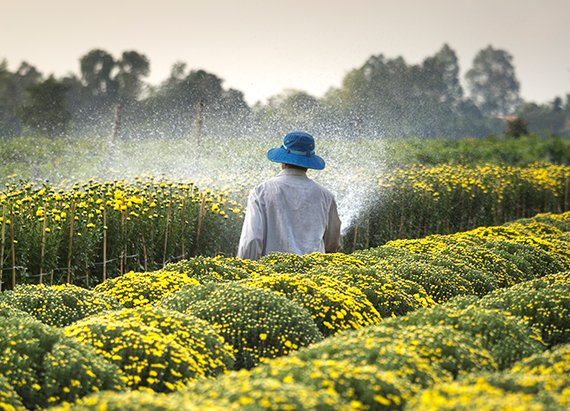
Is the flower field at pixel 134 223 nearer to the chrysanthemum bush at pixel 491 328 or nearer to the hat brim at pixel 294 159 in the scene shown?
the hat brim at pixel 294 159

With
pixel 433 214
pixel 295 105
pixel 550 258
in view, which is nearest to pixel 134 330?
pixel 550 258

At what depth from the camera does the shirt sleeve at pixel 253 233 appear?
28.6ft

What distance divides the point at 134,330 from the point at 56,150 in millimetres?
16894

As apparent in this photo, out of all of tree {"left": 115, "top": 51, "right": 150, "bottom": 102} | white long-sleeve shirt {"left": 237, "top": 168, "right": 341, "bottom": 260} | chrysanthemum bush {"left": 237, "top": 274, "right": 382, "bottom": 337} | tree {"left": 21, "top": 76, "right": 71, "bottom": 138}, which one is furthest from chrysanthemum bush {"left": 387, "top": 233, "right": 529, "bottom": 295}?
tree {"left": 115, "top": 51, "right": 150, "bottom": 102}

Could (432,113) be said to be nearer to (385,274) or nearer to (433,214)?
(433,214)

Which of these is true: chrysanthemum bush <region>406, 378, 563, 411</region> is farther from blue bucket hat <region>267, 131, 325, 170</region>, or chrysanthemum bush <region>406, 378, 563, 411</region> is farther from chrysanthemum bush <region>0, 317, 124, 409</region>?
blue bucket hat <region>267, 131, 325, 170</region>

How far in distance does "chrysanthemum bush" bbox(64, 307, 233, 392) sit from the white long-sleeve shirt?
3.11 meters

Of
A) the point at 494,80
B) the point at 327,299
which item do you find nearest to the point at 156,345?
the point at 327,299

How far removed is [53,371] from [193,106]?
24.1 m

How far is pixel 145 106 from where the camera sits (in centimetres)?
2812

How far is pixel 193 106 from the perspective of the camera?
93.9 ft

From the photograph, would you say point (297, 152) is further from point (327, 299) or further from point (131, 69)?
point (131, 69)

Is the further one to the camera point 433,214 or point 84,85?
point 84,85

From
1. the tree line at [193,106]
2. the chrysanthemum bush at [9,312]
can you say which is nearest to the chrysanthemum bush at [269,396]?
the chrysanthemum bush at [9,312]
